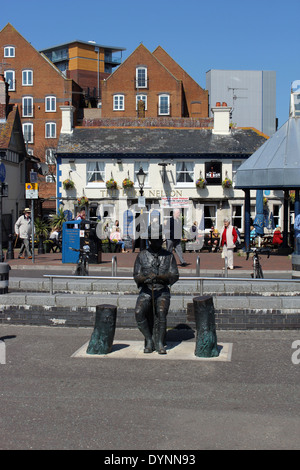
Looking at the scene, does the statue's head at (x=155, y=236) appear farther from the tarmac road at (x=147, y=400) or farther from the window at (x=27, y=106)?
the window at (x=27, y=106)

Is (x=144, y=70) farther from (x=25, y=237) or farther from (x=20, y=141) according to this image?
(x=25, y=237)

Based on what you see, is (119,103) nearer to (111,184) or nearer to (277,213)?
→ (111,184)

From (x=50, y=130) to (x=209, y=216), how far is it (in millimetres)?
22554

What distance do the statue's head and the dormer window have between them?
1831 inches

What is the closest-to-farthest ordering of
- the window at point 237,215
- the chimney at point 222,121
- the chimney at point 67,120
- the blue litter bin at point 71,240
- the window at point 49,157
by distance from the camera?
the blue litter bin at point 71,240, the window at point 237,215, the chimney at point 222,121, the chimney at point 67,120, the window at point 49,157

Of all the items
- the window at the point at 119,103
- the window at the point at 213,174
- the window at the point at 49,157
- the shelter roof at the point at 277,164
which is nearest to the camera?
the shelter roof at the point at 277,164

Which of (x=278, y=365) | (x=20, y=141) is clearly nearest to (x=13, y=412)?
(x=278, y=365)

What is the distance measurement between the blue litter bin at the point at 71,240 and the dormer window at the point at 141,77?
33.7 m

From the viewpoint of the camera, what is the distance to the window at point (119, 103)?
54188mm

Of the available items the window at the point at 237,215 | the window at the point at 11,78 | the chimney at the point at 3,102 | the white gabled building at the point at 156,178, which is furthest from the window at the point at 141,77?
the window at the point at 237,215

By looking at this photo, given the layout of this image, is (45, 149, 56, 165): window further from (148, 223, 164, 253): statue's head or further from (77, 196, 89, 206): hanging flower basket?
(148, 223, 164, 253): statue's head

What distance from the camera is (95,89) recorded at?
63.2 m

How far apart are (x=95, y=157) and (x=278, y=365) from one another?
28896 mm
